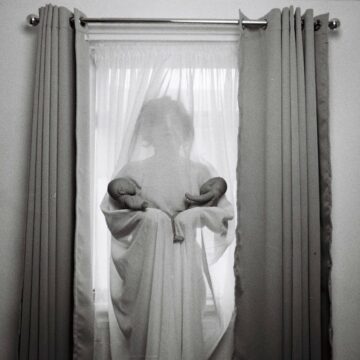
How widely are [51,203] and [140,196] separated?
39 centimetres

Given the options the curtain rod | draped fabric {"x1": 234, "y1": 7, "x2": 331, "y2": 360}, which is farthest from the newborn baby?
the curtain rod

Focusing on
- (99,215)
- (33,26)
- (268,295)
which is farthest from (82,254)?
(33,26)

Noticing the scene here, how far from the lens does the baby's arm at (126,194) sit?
172cm

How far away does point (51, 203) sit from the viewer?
67.6 inches

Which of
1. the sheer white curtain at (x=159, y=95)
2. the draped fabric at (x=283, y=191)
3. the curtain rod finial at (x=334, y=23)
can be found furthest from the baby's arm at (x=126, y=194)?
the curtain rod finial at (x=334, y=23)

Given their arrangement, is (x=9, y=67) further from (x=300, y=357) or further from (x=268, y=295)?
(x=300, y=357)

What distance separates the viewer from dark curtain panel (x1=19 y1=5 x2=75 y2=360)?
1.67m

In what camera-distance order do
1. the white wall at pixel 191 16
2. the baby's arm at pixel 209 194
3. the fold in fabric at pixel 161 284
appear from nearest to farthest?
the fold in fabric at pixel 161 284
the baby's arm at pixel 209 194
the white wall at pixel 191 16

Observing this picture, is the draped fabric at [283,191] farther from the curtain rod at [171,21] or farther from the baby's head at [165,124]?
the baby's head at [165,124]

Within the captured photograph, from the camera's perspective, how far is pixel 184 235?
172 centimetres

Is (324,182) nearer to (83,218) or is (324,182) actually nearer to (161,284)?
(161,284)

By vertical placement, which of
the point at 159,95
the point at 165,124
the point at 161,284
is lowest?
the point at 161,284

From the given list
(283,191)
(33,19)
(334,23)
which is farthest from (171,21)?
(283,191)

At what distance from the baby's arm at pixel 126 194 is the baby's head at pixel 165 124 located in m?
0.22
